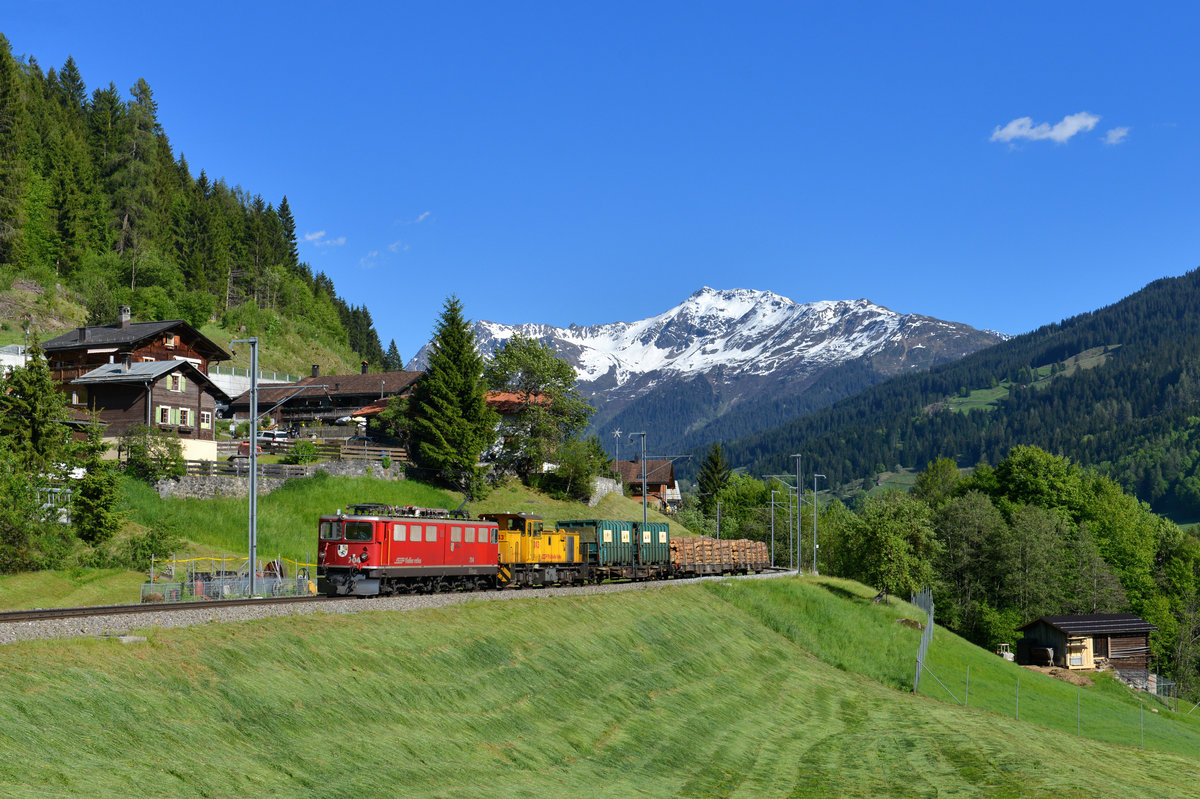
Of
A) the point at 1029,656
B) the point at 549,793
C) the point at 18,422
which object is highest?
the point at 18,422

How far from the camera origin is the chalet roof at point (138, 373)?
65.7m

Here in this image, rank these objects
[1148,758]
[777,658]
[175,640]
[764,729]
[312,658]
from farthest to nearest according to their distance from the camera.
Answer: [777,658] < [1148,758] < [764,729] < [312,658] < [175,640]

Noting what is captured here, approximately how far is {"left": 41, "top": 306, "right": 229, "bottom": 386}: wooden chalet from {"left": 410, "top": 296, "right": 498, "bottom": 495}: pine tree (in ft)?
62.4

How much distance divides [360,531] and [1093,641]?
7698 cm

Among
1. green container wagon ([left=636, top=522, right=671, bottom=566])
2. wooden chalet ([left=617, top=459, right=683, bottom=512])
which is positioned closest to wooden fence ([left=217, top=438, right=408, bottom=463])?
green container wagon ([left=636, top=522, right=671, bottom=566])

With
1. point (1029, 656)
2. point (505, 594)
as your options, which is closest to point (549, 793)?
point (505, 594)

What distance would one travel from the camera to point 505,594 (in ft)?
140

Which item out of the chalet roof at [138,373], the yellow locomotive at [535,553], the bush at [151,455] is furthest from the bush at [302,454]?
the yellow locomotive at [535,553]

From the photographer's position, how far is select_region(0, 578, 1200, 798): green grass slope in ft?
62.2

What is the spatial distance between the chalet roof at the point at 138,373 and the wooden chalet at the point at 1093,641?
79.2m

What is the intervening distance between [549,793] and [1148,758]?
32405 mm

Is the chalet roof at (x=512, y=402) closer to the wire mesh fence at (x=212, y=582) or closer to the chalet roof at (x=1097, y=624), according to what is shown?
the wire mesh fence at (x=212, y=582)

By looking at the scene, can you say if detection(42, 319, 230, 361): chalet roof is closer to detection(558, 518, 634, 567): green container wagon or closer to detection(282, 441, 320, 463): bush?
detection(282, 441, 320, 463): bush

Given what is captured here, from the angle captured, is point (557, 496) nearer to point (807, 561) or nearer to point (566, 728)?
point (807, 561)
